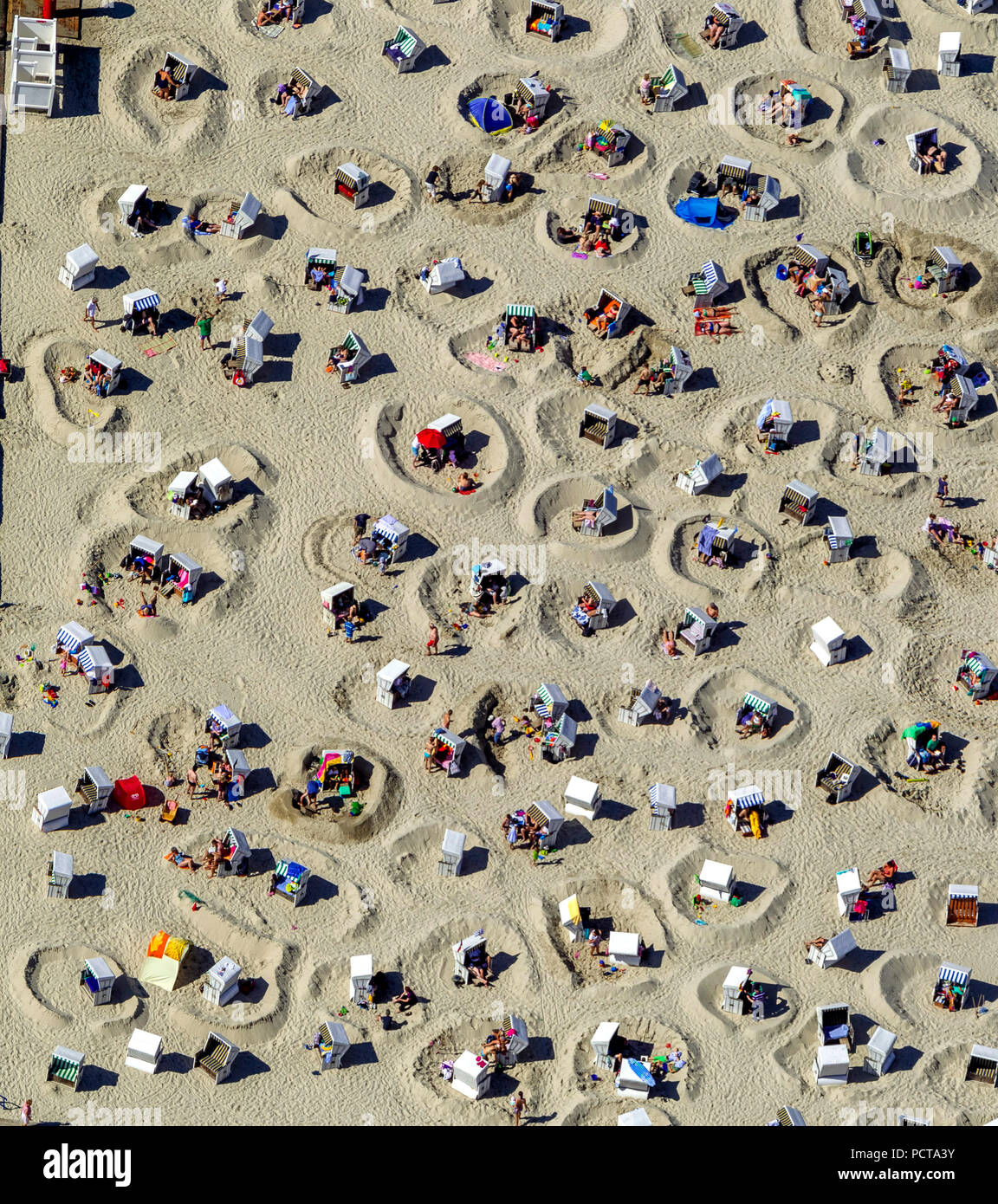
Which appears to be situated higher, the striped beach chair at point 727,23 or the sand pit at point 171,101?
the striped beach chair at point 727,23

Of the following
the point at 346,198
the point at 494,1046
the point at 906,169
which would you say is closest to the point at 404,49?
the point at 346,198

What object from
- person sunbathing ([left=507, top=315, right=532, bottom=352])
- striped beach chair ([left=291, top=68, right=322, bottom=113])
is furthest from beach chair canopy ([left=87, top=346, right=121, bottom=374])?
person sunbathing ([left=507, top=315, right=532, bottom=352])

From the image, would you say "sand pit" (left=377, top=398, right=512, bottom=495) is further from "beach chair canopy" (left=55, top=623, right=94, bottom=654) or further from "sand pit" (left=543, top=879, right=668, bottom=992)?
"sand pit" (left=543, top=879, right=668, bottom=992)

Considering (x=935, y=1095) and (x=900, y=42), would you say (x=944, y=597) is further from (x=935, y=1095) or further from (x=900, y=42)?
(x=900, y=42)

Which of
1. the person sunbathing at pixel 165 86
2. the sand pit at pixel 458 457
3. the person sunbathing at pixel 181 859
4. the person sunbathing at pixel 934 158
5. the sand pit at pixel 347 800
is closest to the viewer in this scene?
the person sunbathing at pixel 181 859

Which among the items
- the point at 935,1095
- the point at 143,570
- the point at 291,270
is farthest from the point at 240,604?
the point at 935,1095

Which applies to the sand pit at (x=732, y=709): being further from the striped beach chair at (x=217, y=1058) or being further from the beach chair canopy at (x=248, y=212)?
the beach chair canopy at (x=248, y=212)

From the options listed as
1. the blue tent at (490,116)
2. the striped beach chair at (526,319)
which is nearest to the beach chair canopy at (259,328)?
the striped beach chair at (526,319)
